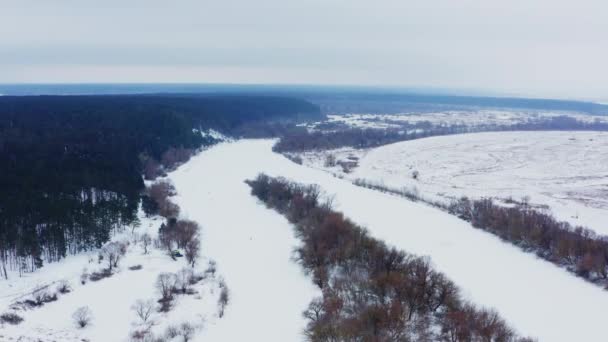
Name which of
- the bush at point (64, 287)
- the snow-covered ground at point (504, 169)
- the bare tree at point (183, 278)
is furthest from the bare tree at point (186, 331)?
the snow-covered ground at point (504, 169)

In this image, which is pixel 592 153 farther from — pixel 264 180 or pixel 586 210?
pixel 264 180

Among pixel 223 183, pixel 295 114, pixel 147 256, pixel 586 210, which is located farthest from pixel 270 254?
pixel 295 114

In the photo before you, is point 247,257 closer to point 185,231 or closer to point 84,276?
point 185,231

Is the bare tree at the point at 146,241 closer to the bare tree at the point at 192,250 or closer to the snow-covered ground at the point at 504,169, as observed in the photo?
the bare tree at the point at 192,250

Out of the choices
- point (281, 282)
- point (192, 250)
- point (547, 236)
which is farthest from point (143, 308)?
point (547, 236)

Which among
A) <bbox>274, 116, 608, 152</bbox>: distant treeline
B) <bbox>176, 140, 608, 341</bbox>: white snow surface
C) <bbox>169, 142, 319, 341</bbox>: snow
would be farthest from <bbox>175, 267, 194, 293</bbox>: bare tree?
<bbox>274, 116, 608, 152</bbox>: distant treeline

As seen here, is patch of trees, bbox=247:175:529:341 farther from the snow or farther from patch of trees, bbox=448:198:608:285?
patch of trees, bbox=448:198:608:285
